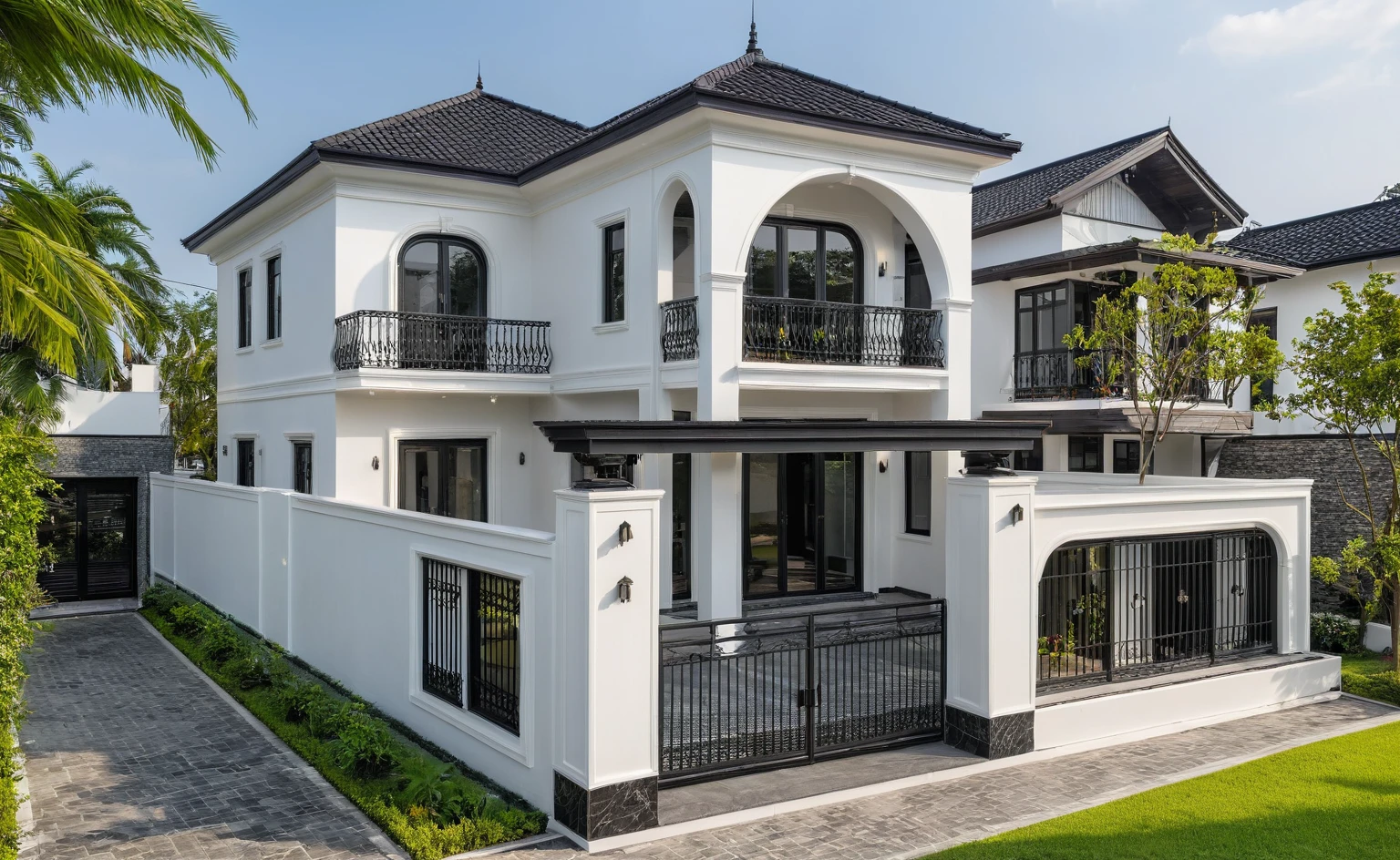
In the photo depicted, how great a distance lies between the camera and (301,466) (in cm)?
1666

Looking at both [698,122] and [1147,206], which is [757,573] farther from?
[1147,206]

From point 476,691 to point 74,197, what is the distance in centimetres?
2009

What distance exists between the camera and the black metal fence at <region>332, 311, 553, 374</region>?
14.6 meters

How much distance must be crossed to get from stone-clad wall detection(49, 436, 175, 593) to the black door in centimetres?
18

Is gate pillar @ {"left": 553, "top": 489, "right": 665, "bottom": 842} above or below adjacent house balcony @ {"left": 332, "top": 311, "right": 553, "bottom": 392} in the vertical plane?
below

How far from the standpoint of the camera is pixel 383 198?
50.0ft

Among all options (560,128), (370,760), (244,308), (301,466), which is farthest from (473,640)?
(244,308)

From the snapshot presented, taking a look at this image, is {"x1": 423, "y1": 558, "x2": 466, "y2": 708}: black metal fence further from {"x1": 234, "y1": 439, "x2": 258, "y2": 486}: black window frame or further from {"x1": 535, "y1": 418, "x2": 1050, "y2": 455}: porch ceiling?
{"x1": 234, "y1": 439, "x2": 258, "y2": 486}: black window frame

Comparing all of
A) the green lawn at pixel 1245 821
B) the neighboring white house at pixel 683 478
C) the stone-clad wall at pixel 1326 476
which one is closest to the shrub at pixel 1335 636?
the stone-clad wall at pixel 1326 476

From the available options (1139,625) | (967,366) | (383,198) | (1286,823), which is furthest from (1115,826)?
(383,198)

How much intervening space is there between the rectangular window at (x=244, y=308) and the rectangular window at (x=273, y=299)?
1.19 meters

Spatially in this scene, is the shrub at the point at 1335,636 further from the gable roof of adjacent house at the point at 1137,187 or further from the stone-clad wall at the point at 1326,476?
the gable roof of adjacent house at the point at 1137,187

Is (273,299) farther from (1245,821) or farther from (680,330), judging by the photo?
(1245,821)

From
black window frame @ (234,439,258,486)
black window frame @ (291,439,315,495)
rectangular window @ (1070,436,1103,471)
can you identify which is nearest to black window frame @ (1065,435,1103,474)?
rectangular window @ (1070,436,1103,471)
